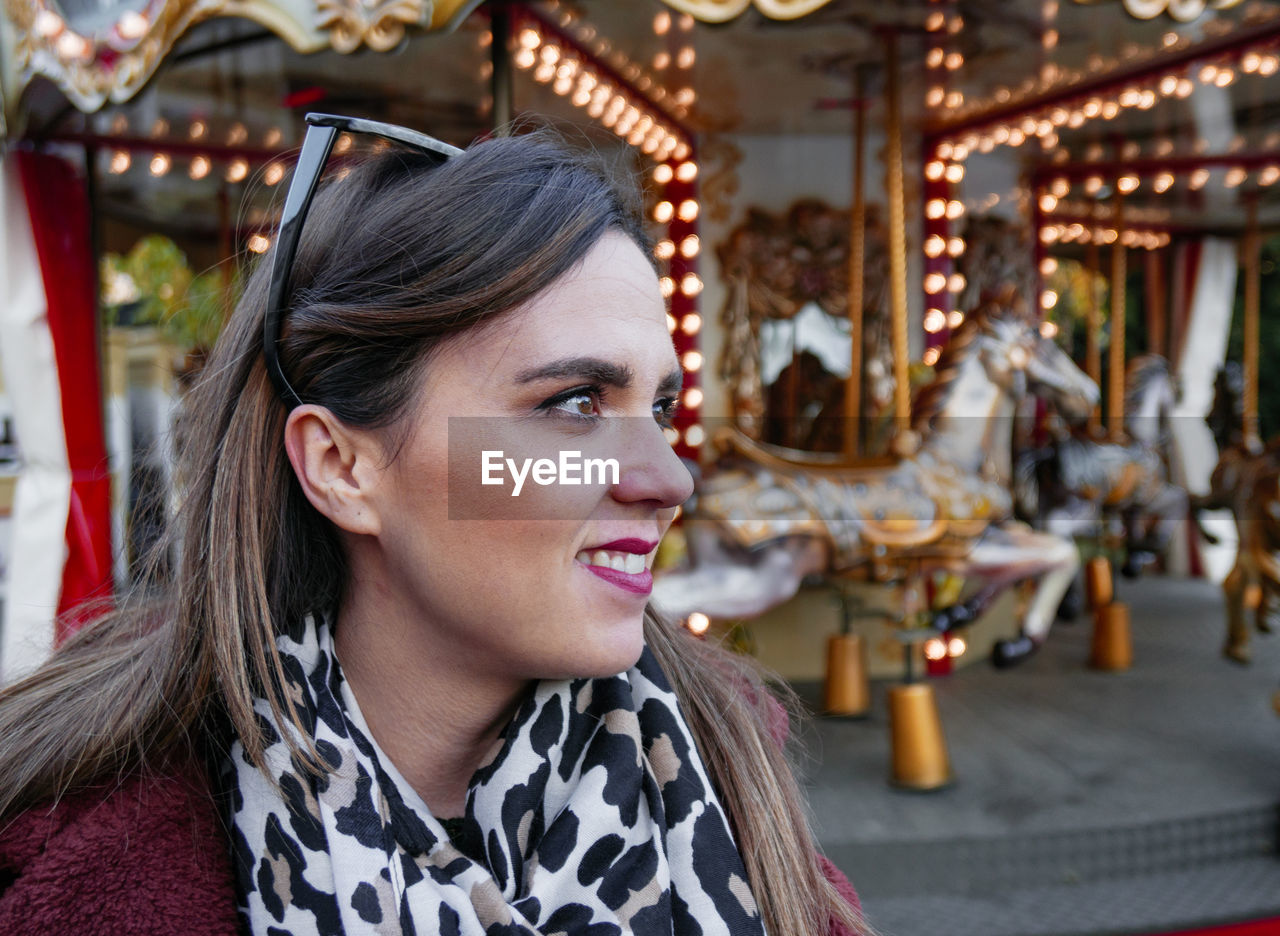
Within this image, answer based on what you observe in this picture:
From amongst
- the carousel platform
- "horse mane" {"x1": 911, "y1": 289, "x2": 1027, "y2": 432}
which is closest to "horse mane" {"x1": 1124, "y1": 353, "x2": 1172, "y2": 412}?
the carousel platform

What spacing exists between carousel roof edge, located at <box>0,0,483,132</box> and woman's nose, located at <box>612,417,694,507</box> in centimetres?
221

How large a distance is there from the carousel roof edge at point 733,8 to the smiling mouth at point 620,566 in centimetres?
249

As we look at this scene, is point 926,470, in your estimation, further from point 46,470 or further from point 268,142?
point 268,142

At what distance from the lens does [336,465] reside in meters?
1.16

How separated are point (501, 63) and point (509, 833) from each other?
9.71 feet

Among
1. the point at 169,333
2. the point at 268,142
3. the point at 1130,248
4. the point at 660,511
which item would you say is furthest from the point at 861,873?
the point at 1130,248

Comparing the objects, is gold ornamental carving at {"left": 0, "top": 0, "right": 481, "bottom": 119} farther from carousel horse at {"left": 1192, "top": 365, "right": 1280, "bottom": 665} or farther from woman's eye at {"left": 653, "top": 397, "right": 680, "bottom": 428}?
carousel horse at {"left": 1192, "top": 365, "right": 1280, "bottom": 665}

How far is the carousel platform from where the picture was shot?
3.52 m

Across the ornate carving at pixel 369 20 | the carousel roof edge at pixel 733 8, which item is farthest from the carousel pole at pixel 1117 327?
the ornate carving at pixel 369 20

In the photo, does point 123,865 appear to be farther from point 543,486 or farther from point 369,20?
point 369,20

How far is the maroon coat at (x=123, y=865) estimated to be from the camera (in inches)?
38.9

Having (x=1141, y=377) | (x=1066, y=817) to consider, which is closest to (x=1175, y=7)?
(x=1066, y=817)

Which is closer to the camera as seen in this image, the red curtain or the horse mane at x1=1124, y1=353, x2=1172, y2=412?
the red curtain

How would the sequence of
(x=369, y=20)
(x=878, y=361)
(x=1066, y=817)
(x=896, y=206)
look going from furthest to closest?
(x=878, y=361) → (x=896, y=206) → (x=1066, y=817) → (x=369, y=20)
